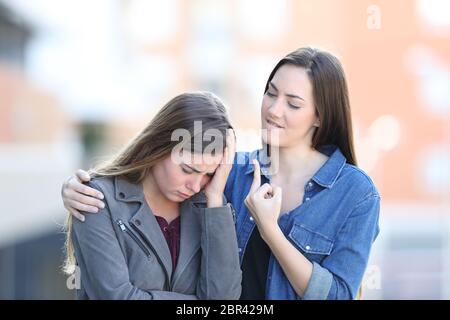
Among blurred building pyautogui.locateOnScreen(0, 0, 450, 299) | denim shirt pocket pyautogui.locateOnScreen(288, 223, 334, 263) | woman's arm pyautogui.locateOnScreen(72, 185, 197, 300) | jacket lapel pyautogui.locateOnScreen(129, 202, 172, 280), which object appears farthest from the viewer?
blurred building pyautogui.locateOnScreen(0, 0, 450, 299)

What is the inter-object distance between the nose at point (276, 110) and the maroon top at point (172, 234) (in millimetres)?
473

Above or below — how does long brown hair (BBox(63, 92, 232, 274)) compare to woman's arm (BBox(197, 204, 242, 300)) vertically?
above

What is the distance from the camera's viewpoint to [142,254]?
89.4 inches

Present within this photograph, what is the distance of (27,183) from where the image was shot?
13125 mm

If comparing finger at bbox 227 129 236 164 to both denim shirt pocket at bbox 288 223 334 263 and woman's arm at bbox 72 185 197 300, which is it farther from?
woman's arm at bbox 72 185 197 300

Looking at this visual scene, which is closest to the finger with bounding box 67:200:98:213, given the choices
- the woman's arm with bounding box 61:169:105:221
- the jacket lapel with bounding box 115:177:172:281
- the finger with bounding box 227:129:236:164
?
the woman's arm with bounding box 61:169:105:221

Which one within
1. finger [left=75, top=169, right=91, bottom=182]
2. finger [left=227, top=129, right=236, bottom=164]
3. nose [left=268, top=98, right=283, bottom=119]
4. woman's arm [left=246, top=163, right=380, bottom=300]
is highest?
nose [left=268, top=98, right=283, bottom=119]

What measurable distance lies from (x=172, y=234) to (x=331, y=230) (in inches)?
20.4

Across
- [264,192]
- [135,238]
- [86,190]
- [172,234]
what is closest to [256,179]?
[264,192]

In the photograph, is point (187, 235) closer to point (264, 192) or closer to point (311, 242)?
point (264, 192)

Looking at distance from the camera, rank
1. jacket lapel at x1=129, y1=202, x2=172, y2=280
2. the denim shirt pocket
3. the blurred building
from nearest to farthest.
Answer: jacket lapel at x1=129, y1=202, x2=172, y2=280 < the denim shirt pocket < the blurred building

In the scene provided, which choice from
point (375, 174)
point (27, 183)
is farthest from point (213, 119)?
point (375, 174)

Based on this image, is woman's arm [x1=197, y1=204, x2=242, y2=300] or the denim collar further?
the denim collar

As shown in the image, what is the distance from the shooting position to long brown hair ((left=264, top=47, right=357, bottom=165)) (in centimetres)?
247
